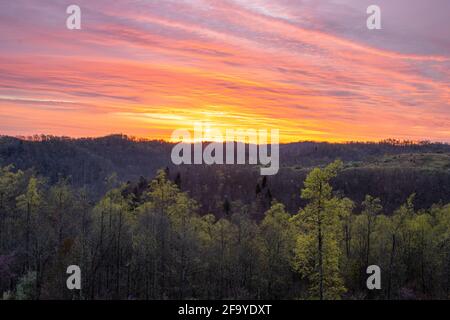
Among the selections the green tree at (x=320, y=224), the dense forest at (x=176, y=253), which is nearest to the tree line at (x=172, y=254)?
the dense forest at (x=176, y=253)

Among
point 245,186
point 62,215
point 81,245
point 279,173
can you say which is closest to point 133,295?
point 81,245

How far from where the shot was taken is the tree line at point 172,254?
4275 centimetres

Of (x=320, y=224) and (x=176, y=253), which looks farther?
(x=176, y=253)

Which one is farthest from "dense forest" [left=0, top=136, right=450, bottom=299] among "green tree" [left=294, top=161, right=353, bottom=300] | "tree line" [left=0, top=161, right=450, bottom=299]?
"green tree" [left=294, top=161, right=353, bottom=300]

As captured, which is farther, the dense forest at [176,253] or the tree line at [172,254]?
the tree line at [172,254]

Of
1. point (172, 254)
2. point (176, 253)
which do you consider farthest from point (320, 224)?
point (172, 254)

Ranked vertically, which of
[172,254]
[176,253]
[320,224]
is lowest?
[172,254]

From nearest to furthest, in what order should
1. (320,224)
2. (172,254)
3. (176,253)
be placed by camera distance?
(320,224), (176,253), (172,254)

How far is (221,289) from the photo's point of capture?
44844 mm

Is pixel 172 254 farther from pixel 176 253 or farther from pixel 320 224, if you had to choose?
pixel 320 224

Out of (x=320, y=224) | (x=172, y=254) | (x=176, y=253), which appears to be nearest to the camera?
(x=320, y=224)

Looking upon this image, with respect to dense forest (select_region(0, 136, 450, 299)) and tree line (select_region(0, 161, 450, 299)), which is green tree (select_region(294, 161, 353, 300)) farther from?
tree line (select_region(0, 161, 450, 299))

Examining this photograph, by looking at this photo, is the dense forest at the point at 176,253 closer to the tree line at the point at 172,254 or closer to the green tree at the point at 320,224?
the tree line at the point at 172,254

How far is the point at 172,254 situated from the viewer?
45344mm
